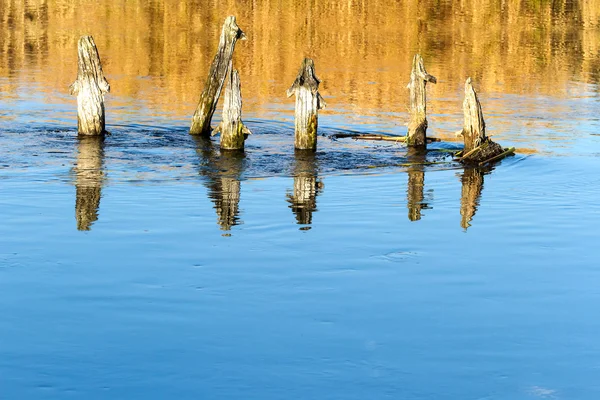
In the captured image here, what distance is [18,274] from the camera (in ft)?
41.8

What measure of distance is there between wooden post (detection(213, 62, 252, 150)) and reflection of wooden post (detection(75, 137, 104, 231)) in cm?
257

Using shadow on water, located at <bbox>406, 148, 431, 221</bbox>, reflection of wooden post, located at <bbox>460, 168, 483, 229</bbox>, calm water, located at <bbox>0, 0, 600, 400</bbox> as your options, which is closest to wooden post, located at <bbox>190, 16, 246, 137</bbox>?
calm water, located at <bbox>0, 0, 600, 400</bbox>

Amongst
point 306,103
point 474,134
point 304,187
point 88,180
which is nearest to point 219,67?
point 306,103

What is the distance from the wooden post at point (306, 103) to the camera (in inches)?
852

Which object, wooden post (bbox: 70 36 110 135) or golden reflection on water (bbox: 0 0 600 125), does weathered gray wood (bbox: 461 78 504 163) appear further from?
golden reflection on water (bbox: 0 0 600 125)

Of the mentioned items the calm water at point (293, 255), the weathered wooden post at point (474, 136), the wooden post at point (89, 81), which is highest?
the wooden post at point (89, 81)

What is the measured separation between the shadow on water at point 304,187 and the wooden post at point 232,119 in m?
1.24

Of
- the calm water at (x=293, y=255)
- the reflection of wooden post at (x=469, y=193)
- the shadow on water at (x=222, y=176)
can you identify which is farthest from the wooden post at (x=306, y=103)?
the reflection of wooden post at (x=469, y=193)

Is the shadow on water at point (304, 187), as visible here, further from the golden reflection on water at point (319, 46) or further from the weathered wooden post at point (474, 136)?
the golden reflection on water at point (319, 46)

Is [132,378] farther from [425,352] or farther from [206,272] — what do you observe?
[206,272]

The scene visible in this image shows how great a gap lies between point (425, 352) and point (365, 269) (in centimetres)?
309

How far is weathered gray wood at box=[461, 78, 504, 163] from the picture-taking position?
21.6 meters

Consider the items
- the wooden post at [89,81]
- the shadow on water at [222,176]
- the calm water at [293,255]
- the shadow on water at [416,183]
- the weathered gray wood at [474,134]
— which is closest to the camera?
the calm water at [293,255]

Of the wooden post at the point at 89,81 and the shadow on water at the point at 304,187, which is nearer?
the shadow on water at the point at 304,187
